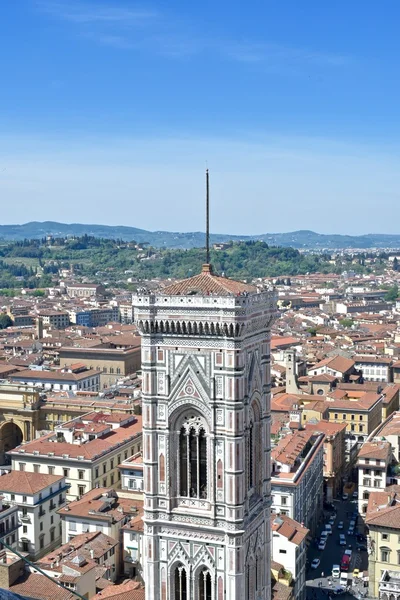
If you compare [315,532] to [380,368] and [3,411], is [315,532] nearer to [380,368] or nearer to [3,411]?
[3,411]

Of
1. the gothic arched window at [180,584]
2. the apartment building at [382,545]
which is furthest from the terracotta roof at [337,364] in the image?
the gothic arched window at [180,584]

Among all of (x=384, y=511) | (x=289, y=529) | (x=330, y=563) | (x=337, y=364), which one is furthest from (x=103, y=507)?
(x=337, y=364)

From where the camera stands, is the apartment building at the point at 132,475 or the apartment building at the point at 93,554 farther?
the apartment building at the point at 132,475

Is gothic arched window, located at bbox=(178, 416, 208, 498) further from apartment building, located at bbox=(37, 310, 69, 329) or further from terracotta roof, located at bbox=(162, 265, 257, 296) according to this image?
apartment building, located at bbox=(37, 310, 69, 329)

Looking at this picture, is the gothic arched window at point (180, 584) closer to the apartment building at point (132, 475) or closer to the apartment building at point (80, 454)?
the apartment building at point (132, 475)

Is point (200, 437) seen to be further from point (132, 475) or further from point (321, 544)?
point (321, 544)

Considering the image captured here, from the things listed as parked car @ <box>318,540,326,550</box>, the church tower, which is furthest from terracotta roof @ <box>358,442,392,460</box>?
the church tower
